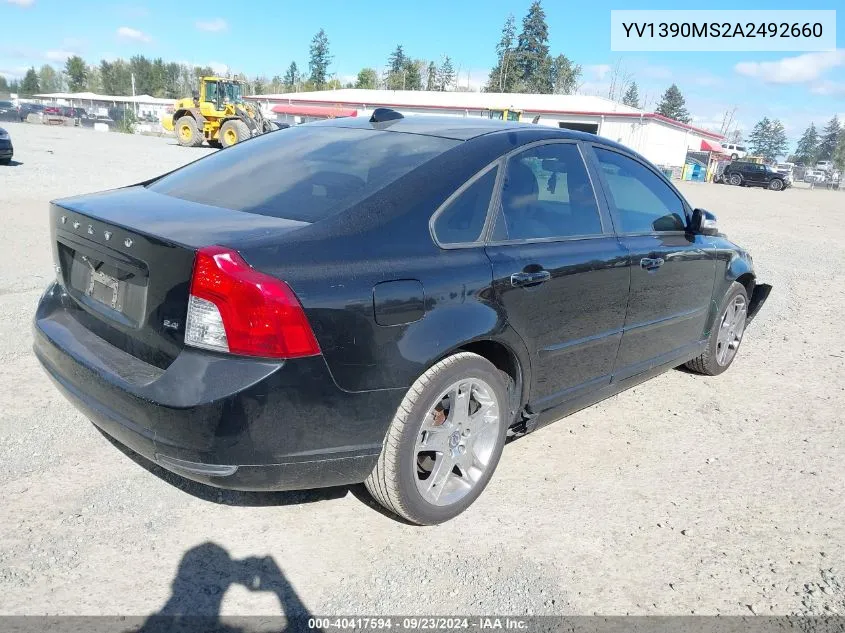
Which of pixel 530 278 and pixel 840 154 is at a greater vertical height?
pixel 840 154

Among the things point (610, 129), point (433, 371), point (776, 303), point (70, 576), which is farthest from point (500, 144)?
point (610, 129)

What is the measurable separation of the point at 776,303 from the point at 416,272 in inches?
261

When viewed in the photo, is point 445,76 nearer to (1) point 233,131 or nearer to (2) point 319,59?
(2) point 319,59

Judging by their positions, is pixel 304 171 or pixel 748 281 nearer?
pixel 304 171

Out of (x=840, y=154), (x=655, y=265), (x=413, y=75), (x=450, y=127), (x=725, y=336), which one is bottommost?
(x=725, y=336)

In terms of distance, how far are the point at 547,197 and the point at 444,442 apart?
1323 millimetres

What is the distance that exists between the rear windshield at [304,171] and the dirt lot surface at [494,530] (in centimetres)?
129

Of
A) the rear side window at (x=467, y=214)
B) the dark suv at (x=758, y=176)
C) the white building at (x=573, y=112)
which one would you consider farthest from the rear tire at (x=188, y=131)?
the dark suv at (x=758, y=176)

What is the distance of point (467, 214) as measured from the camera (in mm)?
2863

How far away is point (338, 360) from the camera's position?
2346 millimetres

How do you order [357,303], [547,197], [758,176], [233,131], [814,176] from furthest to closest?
1. [814,176]
2. [758,176]
3. [233,131]
4. [547,197]
5. [357,303]

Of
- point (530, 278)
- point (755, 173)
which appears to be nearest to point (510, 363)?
point (530, 278)

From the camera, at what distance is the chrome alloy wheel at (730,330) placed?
4.97m

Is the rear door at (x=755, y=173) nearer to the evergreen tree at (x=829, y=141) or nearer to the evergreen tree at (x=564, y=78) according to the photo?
the evergreen tree at (x=564, y=78)
